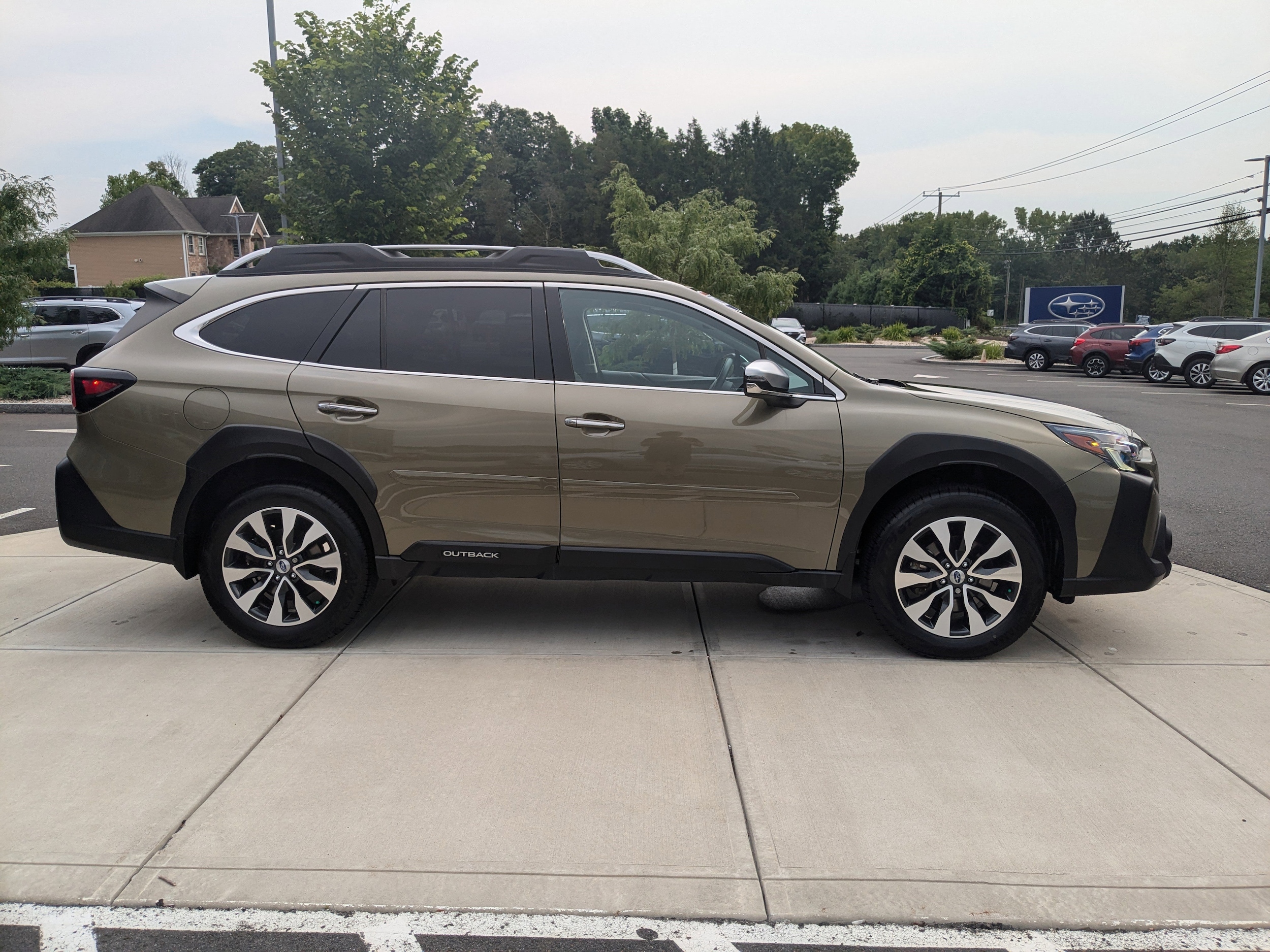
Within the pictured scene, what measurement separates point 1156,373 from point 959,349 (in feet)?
37.7

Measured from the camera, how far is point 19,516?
310 inches

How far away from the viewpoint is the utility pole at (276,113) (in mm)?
15633

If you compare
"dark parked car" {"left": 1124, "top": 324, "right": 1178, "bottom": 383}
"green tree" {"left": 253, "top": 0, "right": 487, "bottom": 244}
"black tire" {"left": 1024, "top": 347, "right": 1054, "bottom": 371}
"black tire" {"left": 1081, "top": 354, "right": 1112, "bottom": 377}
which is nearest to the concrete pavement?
"green tree" {"left": 253, "top": 0, "right": 487, "bottom": 244}

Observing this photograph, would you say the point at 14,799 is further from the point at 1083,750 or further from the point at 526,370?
the point at 1083,750

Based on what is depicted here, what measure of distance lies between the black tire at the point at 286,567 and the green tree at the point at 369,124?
11.6 m

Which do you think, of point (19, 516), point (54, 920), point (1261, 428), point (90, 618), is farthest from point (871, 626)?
Answer: point (1261, 428)

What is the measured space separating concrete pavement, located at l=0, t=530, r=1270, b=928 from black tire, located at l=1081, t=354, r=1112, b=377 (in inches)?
986

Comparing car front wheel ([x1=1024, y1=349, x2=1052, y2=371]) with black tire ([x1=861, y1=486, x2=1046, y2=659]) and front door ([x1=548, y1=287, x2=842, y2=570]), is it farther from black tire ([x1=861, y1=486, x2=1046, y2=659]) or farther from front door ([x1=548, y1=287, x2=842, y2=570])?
front door ([x1=548, y1=287, x2=842, y2=570])

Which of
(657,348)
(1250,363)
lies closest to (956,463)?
(657,348)

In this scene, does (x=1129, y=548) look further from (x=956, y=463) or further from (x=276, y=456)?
(x=276, y=456)

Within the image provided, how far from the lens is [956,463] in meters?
4.57

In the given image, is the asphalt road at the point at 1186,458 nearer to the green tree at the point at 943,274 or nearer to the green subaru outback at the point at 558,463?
the green subaru outback at the point at 558,463

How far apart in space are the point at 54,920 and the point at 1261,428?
16.4m

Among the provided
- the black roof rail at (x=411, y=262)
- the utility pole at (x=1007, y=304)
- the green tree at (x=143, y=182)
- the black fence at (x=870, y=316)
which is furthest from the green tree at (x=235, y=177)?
the black roof rail at (x=411, y=262)
